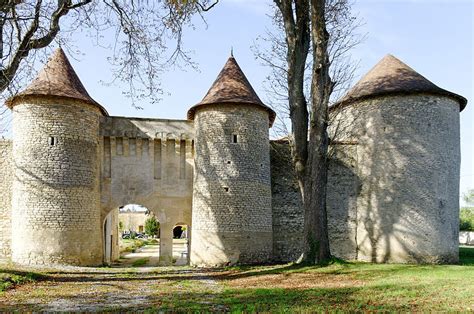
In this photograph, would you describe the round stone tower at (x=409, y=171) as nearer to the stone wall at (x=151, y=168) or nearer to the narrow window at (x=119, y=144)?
the stone wall at (x=151, y=168)

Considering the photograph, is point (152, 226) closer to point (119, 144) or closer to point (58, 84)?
point (119, 144)

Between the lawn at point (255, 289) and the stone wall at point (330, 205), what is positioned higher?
the stone wall at point (330, 205)

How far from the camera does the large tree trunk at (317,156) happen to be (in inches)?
602

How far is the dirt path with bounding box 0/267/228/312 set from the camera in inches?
357

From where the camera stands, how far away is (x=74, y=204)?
688 inches

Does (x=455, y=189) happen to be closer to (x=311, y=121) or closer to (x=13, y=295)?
(x=311, y=121)

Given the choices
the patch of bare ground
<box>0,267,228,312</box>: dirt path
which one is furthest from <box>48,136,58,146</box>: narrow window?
the patch of bare ground

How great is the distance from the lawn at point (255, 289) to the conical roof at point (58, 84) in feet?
21.0

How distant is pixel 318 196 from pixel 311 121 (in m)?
2.43

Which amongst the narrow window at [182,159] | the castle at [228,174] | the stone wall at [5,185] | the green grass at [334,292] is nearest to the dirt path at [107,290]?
the green grass at [334,292]

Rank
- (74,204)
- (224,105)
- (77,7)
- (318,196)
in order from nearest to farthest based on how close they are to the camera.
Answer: (77,7) → (318,196) → (74,204) → (224,105)

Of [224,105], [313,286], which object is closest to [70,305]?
[313,286]

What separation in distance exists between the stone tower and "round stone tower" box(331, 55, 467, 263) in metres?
4.23

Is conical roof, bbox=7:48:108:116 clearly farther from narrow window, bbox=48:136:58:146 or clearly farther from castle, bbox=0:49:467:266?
narrow window, bbox=48:136:58:146
